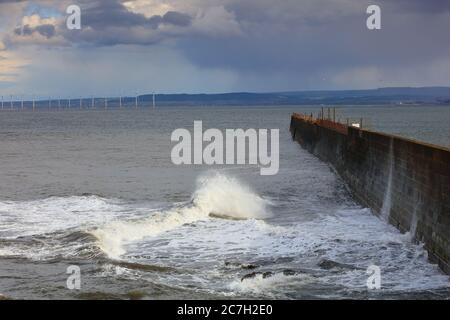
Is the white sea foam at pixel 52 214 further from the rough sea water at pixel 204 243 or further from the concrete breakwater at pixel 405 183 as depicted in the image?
the concrete breakwater at pixel 405 183

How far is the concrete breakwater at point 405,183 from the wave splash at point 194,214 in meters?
3.73

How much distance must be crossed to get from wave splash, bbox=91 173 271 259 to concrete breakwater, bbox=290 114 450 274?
3.73 meters

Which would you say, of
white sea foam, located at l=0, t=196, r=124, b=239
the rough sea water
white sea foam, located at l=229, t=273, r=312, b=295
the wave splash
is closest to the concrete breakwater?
the rough sea water

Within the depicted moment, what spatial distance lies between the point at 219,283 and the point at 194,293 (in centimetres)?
→ 83

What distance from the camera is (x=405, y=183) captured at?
57.1ft

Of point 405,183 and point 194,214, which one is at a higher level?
point 405,183

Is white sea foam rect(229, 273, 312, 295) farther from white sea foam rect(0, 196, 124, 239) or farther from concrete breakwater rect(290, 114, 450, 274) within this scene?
white sea foam rect(0, 196, 124, 239)

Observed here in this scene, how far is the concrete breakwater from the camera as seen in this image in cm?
1377

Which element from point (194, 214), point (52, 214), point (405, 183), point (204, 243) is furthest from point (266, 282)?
point (52, 214)

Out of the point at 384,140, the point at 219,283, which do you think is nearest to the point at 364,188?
the point at 384,140

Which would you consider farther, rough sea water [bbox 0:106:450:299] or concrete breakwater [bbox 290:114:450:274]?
concrete breakwater [bbox 290:114:450:274]

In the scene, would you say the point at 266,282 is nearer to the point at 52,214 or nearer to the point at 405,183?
the point at 405,183

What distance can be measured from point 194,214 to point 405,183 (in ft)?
22.5

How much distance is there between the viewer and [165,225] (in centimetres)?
1938
